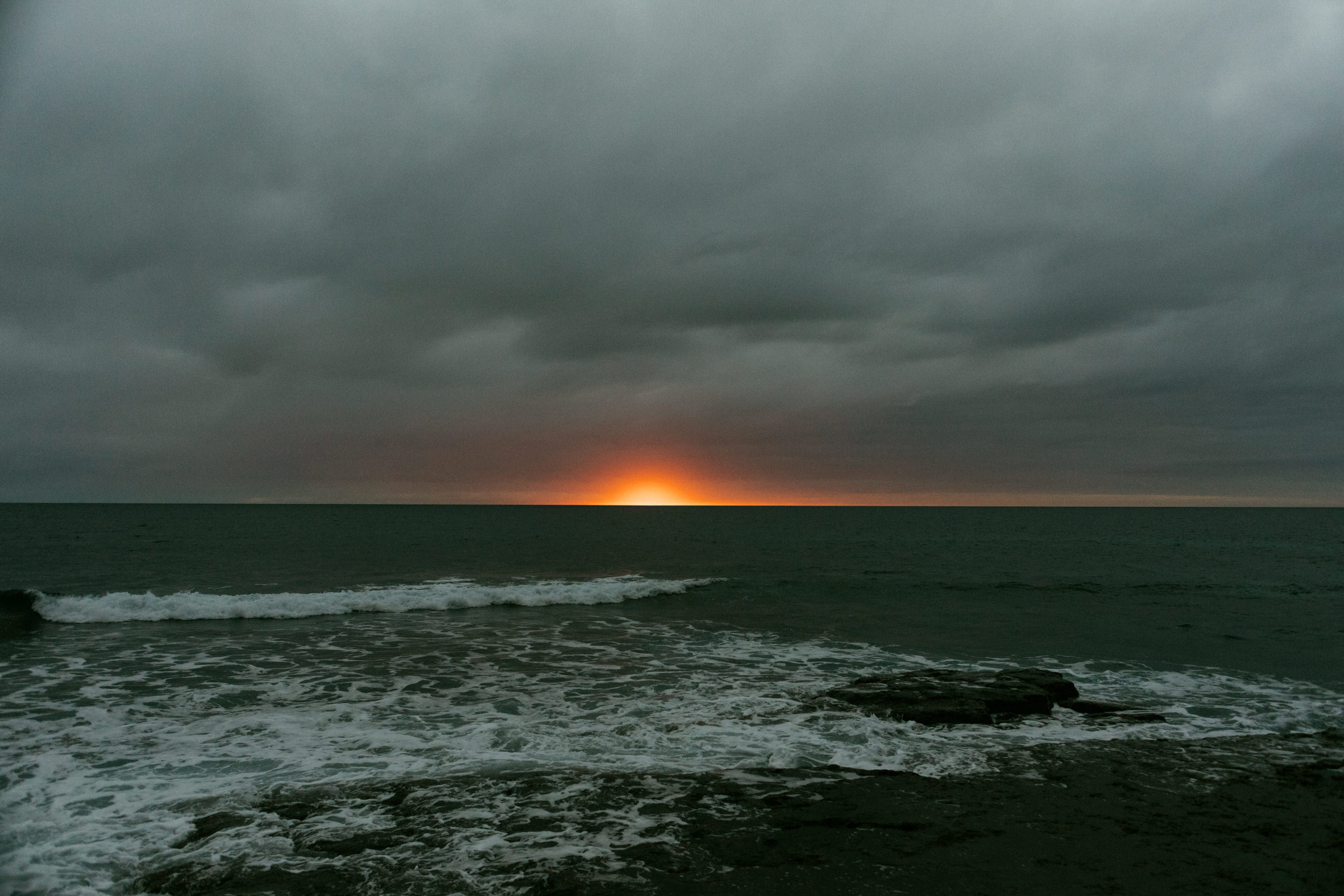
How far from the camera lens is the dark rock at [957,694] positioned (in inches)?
571

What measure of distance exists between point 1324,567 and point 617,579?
5231 cm

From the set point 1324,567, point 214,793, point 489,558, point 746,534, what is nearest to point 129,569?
point 489,558

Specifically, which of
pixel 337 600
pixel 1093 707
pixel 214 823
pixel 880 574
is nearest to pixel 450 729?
pixel 214 823

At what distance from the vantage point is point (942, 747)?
12797 mm

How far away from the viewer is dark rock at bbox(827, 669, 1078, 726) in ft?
47.6

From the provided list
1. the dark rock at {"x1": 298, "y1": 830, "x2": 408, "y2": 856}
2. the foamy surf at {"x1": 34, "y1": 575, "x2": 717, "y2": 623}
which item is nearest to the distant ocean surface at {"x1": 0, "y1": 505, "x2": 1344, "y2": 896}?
the dark rock at {"x1": 298, "y1": 830, "x2": 408, "y2": 856}

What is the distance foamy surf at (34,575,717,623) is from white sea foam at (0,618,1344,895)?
4.43 metres

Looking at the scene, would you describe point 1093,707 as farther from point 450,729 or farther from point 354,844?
point 354,844

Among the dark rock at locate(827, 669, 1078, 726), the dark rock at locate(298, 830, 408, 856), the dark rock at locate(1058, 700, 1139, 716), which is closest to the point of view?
the dark rock at locate(298, 830, 408, 856)

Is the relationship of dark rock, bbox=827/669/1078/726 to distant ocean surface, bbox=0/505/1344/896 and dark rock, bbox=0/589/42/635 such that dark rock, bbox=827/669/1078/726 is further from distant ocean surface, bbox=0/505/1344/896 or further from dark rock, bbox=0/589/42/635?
dark rock, bbox=0/589/42/635

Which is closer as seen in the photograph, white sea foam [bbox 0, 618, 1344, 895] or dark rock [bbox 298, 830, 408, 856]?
dark rock [bbox 298, 830, 408, 856]

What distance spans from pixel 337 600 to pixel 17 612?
1135 cm

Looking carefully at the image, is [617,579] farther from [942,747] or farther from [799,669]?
[942,747]

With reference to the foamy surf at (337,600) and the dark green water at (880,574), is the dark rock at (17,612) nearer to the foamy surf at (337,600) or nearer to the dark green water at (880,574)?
the foamy surf at (337,600)
